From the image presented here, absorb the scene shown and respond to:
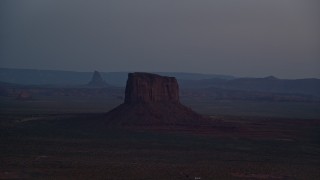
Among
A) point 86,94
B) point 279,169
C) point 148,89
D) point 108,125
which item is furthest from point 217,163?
point 86,94

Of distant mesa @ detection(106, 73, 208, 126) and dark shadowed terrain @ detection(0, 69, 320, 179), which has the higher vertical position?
distant mesa @ detection(106, 73, 208, 126)

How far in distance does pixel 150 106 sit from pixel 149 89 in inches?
77.8

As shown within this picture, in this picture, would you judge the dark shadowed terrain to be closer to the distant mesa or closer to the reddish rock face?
the distant mesa

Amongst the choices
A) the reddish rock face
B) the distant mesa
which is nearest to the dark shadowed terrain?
the distant mesa

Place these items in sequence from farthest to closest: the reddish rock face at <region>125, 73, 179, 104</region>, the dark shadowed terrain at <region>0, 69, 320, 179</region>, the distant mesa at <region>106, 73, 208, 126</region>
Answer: the reddish rock face at <region>125, 73, 179, 104</region>
the distant mesa at <region>106, 73, 208, 126</region>
the dark shadowed terrain at <region>0, 69, 320, 179</region>

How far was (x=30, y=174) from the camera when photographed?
1460 inches

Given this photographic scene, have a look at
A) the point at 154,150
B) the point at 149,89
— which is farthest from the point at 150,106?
the point at 154,150

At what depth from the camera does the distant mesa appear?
235ft

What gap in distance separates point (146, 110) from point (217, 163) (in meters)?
29.7

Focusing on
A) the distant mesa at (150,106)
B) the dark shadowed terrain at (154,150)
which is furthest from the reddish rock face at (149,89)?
the dark shadowed terrain at (154,150)

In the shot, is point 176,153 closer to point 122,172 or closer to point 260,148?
point 260,148

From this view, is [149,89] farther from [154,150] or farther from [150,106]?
[154,150]

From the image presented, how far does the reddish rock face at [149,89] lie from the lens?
242ft

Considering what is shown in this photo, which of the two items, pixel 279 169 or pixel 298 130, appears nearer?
pixel 279 169
